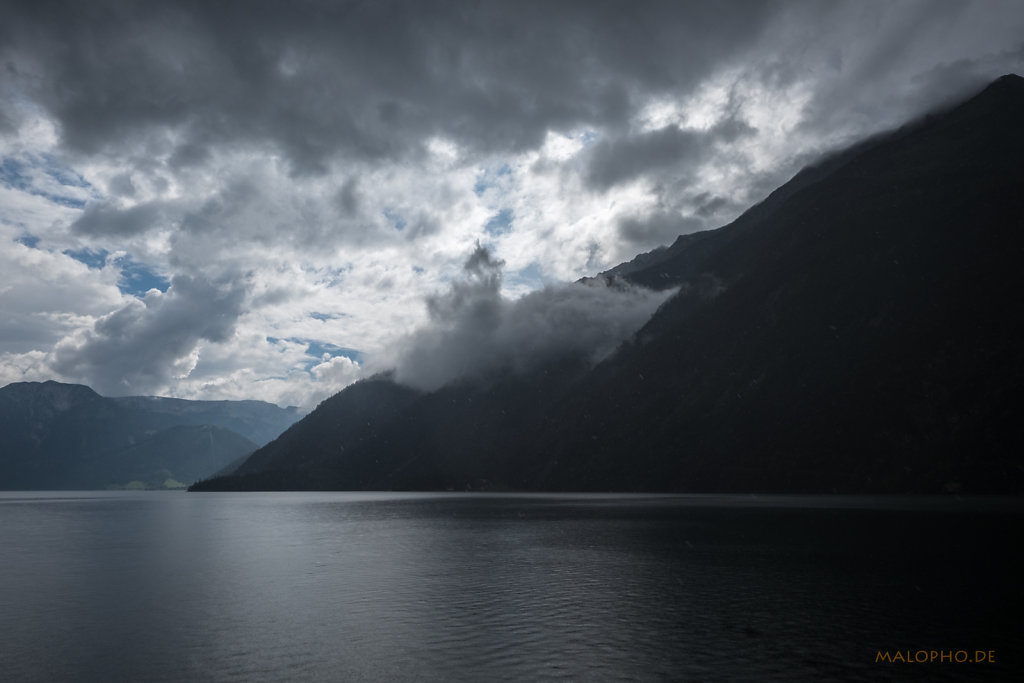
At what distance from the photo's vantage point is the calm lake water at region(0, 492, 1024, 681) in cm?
3631

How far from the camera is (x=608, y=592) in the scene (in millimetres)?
58250

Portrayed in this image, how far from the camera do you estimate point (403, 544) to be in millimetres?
104562

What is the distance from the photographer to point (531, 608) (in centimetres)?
5222

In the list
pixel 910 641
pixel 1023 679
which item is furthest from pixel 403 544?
pixel 1023 679

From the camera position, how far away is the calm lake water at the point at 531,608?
36312 millimetres

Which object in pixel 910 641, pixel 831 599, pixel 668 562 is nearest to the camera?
pixel 910 641

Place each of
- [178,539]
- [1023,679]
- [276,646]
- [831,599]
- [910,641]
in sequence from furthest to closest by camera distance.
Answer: [178,539]
[831,599]
[276,646]
[910,641]
[1023,679]

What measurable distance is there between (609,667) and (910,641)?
19762 millimetres

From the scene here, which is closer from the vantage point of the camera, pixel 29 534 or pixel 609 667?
pixel 609 667

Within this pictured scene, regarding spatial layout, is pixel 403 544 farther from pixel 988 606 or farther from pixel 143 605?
pixel 988 606

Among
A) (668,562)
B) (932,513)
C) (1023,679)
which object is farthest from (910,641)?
(932,513)

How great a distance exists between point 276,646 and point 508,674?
1733cm

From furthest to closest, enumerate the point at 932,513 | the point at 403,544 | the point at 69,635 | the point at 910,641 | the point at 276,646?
the point at 932,513 → the point at 403,544 → the point at 69,635 → the point at 276,646 → the point at 910,641

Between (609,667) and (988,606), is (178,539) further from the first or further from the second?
(988,606)
